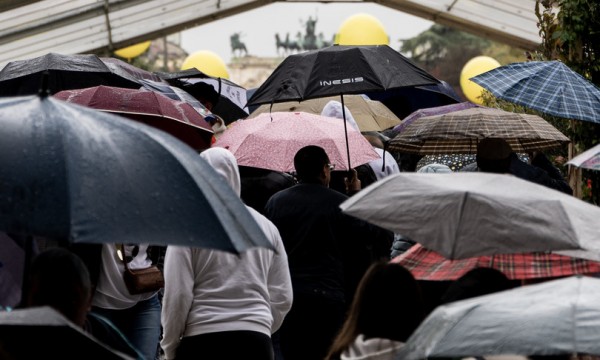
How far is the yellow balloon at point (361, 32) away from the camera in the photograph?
18.6 metres

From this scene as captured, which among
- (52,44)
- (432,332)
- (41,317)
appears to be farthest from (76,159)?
(52,44)

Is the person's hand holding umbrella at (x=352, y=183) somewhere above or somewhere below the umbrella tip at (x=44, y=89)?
below

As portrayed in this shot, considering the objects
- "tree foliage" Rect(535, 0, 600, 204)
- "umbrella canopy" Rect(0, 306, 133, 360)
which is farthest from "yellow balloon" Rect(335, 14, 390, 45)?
"umbrella canopy" Rect(0, 306, 133, 360)

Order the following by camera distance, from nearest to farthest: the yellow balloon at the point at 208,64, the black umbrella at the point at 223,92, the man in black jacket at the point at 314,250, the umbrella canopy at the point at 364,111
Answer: the man in black jacket at the point at 314,250
the umbrella canopy at the point at 364,111
the black umbrella at the point at 223,92
the yellow balloon at the point at 208,64

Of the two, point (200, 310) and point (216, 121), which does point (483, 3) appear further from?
point (200, 310)

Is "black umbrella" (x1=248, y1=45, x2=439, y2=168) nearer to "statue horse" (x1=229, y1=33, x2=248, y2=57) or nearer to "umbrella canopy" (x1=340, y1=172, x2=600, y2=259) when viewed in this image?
"umbrella canopy" (x1=340, y1=172, x2=600, y2=259)

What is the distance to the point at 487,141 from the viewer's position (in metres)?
7.65

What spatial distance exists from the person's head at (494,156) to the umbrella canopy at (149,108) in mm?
1887

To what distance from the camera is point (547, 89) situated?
9.11 m

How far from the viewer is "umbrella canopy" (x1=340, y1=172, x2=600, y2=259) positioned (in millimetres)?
5023

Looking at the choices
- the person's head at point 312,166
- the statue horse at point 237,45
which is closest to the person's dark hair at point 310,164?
the person's head at point 312,166

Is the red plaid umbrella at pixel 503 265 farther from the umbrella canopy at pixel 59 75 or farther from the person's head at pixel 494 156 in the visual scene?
the umbrella canopy at pixel 59 75

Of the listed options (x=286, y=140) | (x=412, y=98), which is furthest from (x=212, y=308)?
(x=412, y=98)

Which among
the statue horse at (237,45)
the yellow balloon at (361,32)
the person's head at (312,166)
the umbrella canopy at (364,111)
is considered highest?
the person's head at (312,166)
